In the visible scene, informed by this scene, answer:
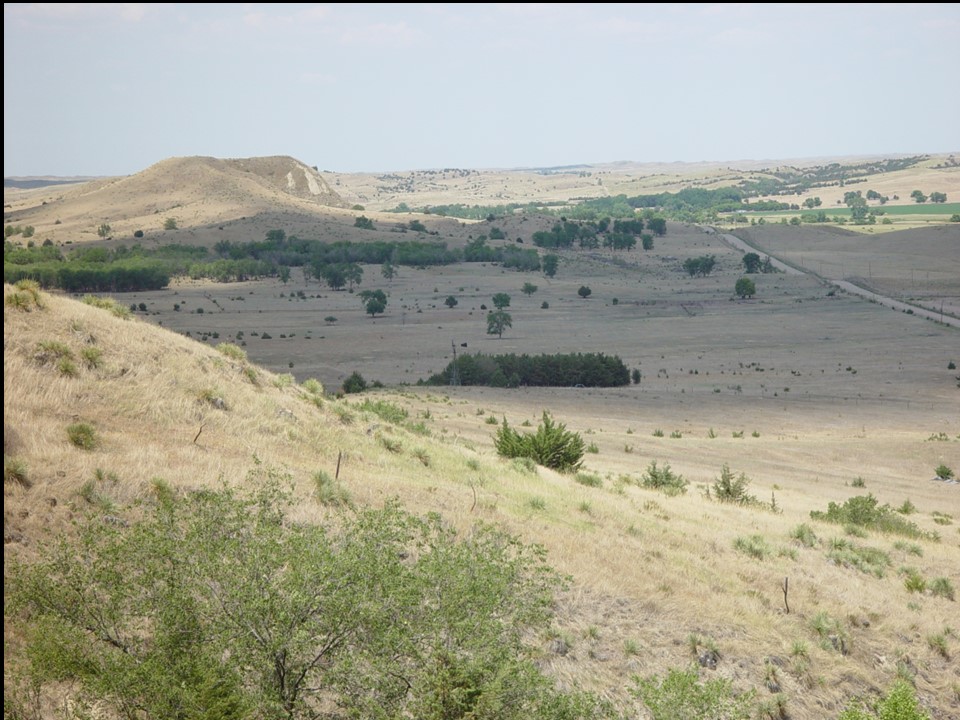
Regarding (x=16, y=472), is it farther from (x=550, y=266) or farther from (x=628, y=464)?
(x=550, y=266)

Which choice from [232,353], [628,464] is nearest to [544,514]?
[232,353]

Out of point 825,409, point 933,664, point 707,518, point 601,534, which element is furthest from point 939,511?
point 825,409

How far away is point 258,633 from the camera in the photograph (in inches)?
408

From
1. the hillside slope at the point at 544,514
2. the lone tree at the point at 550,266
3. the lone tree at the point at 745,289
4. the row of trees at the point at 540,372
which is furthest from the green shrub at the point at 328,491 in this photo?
the lone tree at the point at 550,266

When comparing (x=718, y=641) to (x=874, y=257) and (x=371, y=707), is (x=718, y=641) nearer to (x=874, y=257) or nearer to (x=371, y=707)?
(x=371, y=707)

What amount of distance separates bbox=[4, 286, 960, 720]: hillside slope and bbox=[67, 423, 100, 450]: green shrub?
0.52ft

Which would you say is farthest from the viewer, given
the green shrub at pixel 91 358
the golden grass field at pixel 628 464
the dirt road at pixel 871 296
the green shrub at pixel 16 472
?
the dirt road at pixel 871 296

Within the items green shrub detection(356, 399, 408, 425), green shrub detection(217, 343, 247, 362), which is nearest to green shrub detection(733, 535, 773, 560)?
green shrub detection(356, 399, 408, 425)

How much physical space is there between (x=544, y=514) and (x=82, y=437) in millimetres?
8997

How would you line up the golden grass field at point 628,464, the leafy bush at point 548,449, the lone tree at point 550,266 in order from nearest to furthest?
the golden grass field at point 628,464, the leafy bush at point 548,449, the lone tree at point 550,266

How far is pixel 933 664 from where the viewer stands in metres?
17.2

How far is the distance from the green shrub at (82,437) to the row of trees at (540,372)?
46870mm

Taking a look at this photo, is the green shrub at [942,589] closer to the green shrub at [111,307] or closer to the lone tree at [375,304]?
the green shrub at [111,307]

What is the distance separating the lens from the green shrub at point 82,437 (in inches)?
623
